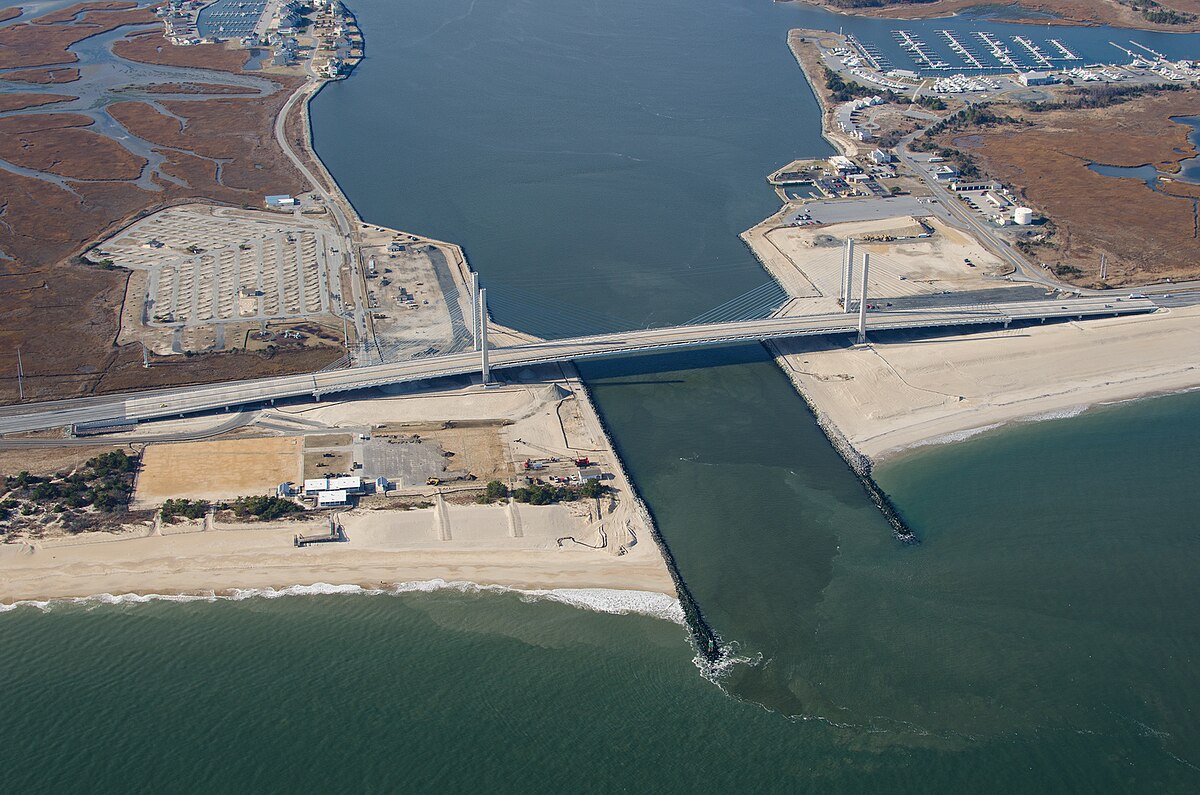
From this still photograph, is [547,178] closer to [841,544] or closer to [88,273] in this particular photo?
[88,273]

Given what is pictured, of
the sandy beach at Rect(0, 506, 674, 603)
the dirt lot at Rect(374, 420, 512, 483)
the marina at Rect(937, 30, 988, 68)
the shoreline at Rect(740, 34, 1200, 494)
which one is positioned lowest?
the sandy beach at Rect(0, 506, 674, 603)

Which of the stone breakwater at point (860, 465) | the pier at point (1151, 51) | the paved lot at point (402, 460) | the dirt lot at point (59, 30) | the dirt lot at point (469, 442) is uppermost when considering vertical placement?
the pier at point (1151, 51)

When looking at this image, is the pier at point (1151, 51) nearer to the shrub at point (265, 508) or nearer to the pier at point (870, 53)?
the pier at point (870, 53)

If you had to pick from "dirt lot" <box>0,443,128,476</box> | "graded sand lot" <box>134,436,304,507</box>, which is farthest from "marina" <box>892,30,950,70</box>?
"dirt lot" <box>0,443,128,476</box>

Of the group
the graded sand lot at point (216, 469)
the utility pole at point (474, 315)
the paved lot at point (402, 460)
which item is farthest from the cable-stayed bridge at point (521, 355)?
the paved lot at point (402, 460)

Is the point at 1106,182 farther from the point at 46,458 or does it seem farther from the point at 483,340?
the point at 46,458

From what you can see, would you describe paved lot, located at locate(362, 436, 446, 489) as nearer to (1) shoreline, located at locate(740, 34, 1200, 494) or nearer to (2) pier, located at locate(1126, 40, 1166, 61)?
(1) shoreline, located at locate(740, 34, 1200, 494)
